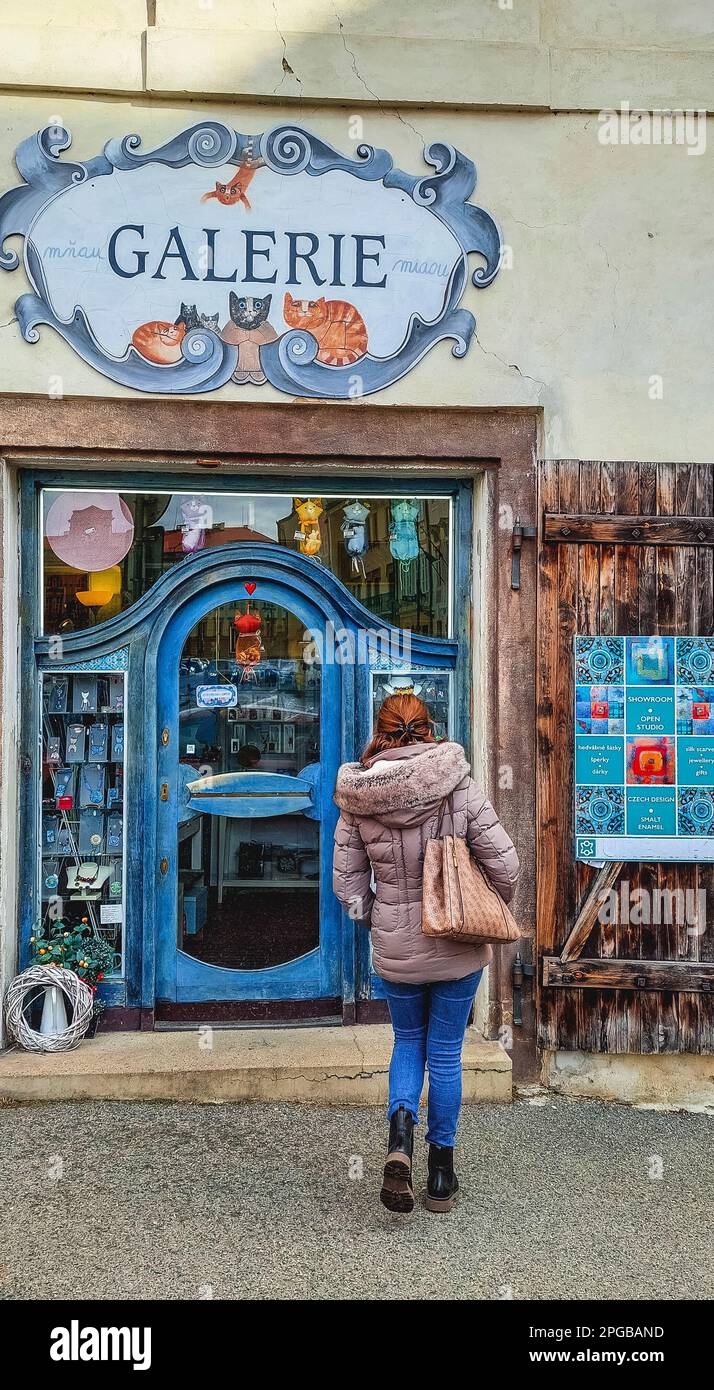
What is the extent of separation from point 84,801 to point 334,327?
8.49 ft

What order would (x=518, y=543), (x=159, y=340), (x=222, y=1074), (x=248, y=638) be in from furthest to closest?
(x=248, y=638), (x=518, y=543), (x=159, y=340), (x=222, y=1074)

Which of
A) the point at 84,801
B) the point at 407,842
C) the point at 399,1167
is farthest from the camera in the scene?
the point at 84,801

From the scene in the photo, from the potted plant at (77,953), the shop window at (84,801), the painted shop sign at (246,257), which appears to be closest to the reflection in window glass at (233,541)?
the shop window at (84,801)

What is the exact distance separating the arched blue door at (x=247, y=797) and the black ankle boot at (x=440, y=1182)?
66.0 inches

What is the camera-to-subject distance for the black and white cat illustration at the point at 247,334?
16.6 feet

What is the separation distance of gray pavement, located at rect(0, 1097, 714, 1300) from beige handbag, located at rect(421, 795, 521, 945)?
1.02 meters

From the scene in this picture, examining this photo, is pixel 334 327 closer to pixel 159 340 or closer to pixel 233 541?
pixel 159 340

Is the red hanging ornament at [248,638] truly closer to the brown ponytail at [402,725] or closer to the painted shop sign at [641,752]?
the painted shop sign at [641,752]

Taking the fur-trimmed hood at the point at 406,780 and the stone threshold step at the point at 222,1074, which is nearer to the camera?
the fur-trimmed hood at the point at 406,780

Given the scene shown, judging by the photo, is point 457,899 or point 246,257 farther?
point 246,257

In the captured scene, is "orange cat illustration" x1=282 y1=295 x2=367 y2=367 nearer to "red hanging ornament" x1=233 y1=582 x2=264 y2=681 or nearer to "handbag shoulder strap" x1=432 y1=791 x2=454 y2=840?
"red hanging ornament" x1=233 y1=582 x2=264 y2=681

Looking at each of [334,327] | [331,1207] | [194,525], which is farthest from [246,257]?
[331,1207]

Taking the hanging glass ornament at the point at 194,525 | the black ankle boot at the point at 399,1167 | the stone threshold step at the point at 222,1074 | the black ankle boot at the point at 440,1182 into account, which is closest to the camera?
the black ankle boot at the point at 399,1167

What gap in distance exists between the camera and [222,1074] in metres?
4.84
